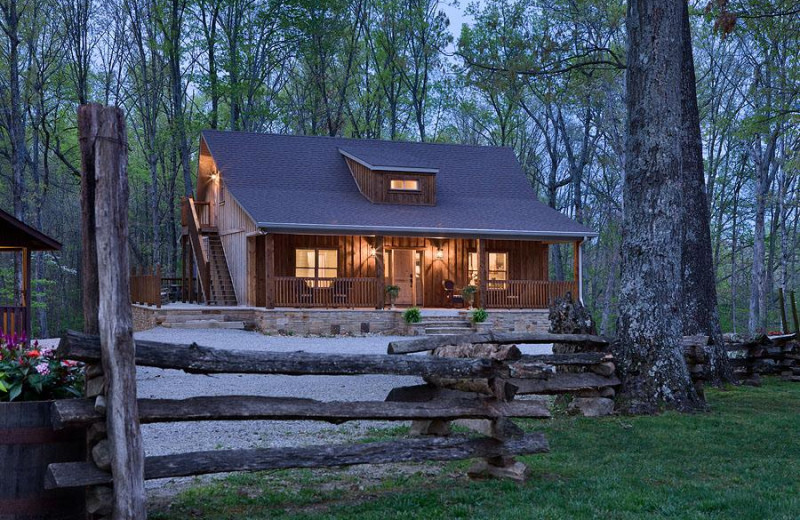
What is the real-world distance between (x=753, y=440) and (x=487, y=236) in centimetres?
1698

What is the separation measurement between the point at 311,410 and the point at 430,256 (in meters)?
21.6

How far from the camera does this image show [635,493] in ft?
20.1

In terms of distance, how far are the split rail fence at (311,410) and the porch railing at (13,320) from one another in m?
10.1

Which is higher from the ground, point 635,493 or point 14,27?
point 14,27

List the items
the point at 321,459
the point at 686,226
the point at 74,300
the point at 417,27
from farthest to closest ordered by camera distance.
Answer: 1. the point at 74,300
2. the point at 417,27
3. the point at 686,226
4. the point at 321,459

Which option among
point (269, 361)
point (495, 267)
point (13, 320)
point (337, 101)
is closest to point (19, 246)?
point (13, 320)

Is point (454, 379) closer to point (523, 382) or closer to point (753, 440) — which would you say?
point (523, 382)

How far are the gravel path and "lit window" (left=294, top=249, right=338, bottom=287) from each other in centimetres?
419

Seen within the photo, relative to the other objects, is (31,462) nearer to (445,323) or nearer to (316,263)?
(445,323)

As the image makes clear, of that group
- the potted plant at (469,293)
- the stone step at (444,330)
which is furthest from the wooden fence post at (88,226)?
the potted plant at (469,293)

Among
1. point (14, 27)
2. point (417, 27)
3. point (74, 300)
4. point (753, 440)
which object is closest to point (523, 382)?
point (753, 440)

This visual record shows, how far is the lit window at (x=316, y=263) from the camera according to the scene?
84.8 ft

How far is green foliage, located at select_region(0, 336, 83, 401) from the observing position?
520cm

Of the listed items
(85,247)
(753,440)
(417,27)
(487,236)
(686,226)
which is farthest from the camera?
(417,27)
